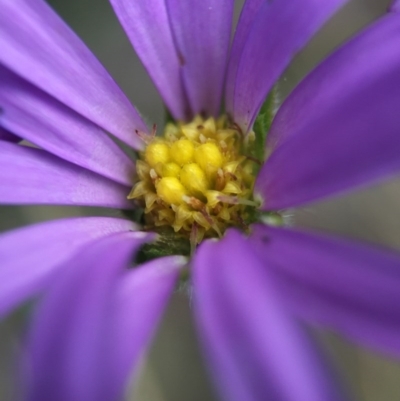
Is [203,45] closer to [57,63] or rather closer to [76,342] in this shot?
[57,63]

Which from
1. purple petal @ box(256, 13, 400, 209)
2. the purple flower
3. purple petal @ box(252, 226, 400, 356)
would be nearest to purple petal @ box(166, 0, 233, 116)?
the purple flower

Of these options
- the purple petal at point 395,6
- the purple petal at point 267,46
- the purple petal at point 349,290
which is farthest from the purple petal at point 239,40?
the purple petal at point 349,290

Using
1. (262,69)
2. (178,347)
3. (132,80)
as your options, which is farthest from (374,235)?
(262,69)

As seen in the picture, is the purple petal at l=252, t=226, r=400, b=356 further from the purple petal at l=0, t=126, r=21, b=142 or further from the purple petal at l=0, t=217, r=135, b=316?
the purple petal at l=0, t=126, r=21, b=142

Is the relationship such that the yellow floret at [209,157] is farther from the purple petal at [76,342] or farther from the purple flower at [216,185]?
the purple petal at [76,342]

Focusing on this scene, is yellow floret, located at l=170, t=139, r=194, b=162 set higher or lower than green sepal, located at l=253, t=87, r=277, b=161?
lower

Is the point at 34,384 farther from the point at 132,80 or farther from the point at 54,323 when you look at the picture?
the point at 132,80
